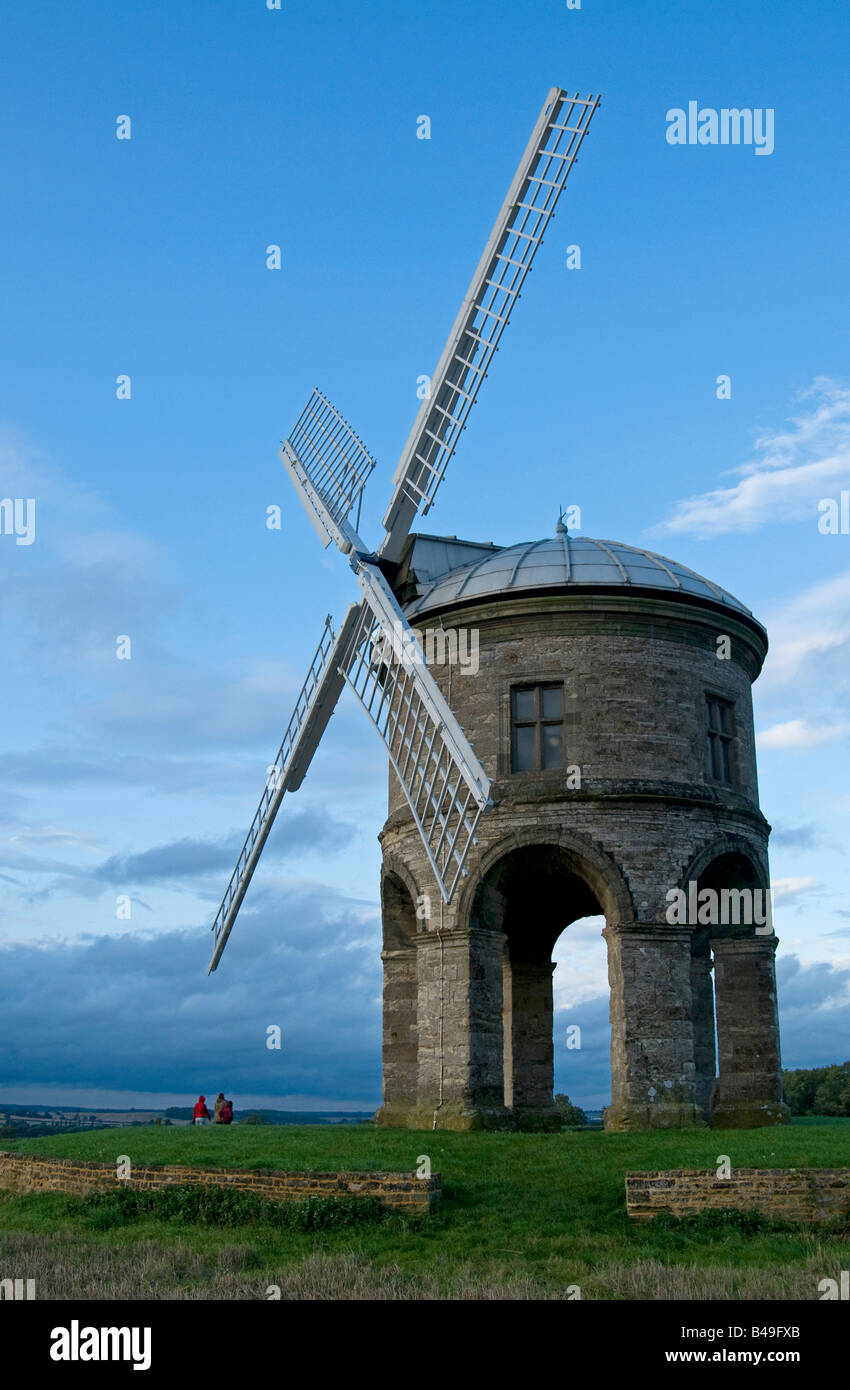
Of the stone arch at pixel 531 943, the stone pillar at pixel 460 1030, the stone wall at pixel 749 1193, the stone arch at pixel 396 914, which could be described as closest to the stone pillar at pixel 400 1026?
the stone arch at pixel 396 914

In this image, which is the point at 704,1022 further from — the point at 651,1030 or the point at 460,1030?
the point at 460,1030

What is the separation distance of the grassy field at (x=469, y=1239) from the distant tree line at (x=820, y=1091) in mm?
24171

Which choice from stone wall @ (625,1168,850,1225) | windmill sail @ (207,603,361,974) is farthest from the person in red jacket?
stone wall @ (625,1168,850,1225)

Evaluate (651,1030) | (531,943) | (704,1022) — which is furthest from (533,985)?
(651,1030)

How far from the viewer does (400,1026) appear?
29.5 m

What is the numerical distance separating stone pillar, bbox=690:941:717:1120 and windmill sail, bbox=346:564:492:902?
5.72 m

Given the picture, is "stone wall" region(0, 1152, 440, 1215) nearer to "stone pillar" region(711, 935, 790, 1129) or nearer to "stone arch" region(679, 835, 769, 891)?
"stone arch" region(679, 835, 769, 891)

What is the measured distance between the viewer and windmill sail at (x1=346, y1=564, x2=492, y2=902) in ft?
79.8

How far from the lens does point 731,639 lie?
28.1 m

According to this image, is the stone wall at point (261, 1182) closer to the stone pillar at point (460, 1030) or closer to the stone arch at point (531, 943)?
the stone pillar at point (460, 1030)

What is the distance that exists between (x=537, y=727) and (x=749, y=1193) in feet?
39.3
